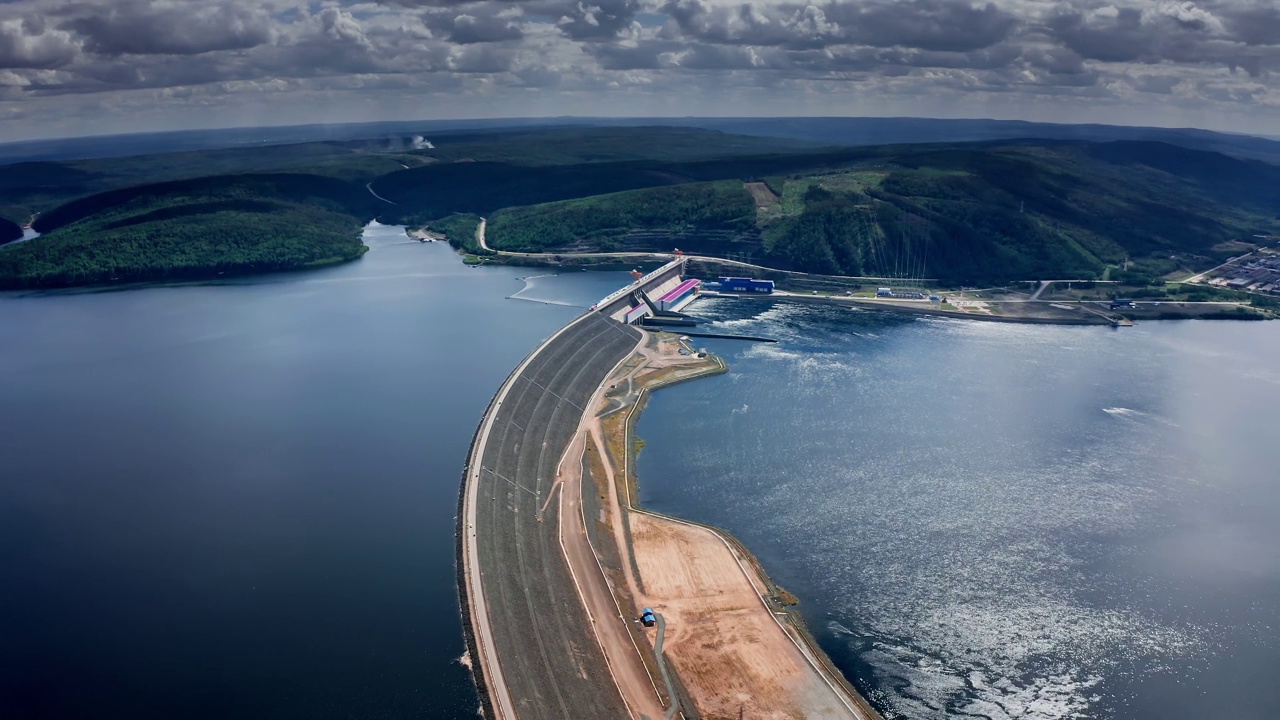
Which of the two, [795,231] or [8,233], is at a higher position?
[795,231]

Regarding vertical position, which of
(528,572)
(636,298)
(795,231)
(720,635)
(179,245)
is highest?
(795,231)

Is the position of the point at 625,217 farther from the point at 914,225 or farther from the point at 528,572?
the point at 528,572

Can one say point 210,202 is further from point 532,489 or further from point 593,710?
point 593,710

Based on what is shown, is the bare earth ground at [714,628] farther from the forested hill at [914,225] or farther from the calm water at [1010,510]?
the forested hill at [914,225]

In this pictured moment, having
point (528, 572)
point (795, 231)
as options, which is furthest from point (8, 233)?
point (528, 572)

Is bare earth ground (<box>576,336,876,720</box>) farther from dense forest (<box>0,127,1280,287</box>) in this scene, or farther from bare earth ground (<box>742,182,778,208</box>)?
bare earth ground (<box>742,182,778,208</box>)

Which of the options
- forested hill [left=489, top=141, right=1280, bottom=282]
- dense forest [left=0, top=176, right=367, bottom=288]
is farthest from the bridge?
dense forest [left=0, top=176, right=367, bottom=288]
